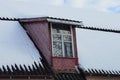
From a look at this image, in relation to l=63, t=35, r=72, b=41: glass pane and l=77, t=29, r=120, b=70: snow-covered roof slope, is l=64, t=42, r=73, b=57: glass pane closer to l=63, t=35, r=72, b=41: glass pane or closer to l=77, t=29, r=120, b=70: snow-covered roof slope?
l=63, t=35, r=72, b=41: glass pane

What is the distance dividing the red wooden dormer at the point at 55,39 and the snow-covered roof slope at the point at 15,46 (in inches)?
14.5

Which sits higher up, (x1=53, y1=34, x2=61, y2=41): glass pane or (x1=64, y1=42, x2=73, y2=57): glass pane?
(x1=53, y1=34, x2=61, y2=41): glass pane

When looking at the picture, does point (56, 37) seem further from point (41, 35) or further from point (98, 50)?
point (98, 50)

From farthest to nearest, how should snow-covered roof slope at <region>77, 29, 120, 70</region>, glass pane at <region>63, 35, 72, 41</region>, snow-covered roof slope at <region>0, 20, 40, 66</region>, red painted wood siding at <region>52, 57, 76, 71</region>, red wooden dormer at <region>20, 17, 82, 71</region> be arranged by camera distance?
snow-covered roof slope at <region>77, 29, 120, 70</region> → glass pane at <region>63, 35, 72, 41</region> → red wooden dormer at <region>20, 17, 82, 71</region> → red painted wood siding at <region>52, 57, 76, 71</region> → snow-covered roof slope at <region>0, 20, 40, 66</region>

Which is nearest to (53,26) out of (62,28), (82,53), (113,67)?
(62,28)

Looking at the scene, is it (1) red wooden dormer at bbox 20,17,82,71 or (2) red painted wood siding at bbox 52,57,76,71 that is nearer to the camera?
(2) red painted wood siding at bbox 52,57,76,71

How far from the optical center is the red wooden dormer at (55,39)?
17828mm

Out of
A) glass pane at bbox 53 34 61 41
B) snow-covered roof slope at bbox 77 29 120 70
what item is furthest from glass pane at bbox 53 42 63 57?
snow-covered roof slope at bbox 77 29 120 70

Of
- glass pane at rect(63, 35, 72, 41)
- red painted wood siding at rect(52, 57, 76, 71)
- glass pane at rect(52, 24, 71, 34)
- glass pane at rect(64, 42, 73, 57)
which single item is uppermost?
glass pane at rect(52, 24, 71, 34)

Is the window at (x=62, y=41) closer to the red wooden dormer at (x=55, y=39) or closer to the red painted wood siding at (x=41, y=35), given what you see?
the red wooden dormer at (x=55, y=39)

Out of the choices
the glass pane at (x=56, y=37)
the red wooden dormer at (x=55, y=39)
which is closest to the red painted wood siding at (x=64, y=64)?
the red wooden dormer at (x=55, y=39)

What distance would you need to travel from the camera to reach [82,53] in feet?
63.9

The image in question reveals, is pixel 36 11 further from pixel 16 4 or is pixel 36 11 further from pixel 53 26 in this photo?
pixel 53 26

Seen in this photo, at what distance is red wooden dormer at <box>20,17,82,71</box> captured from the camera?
17828 mm
